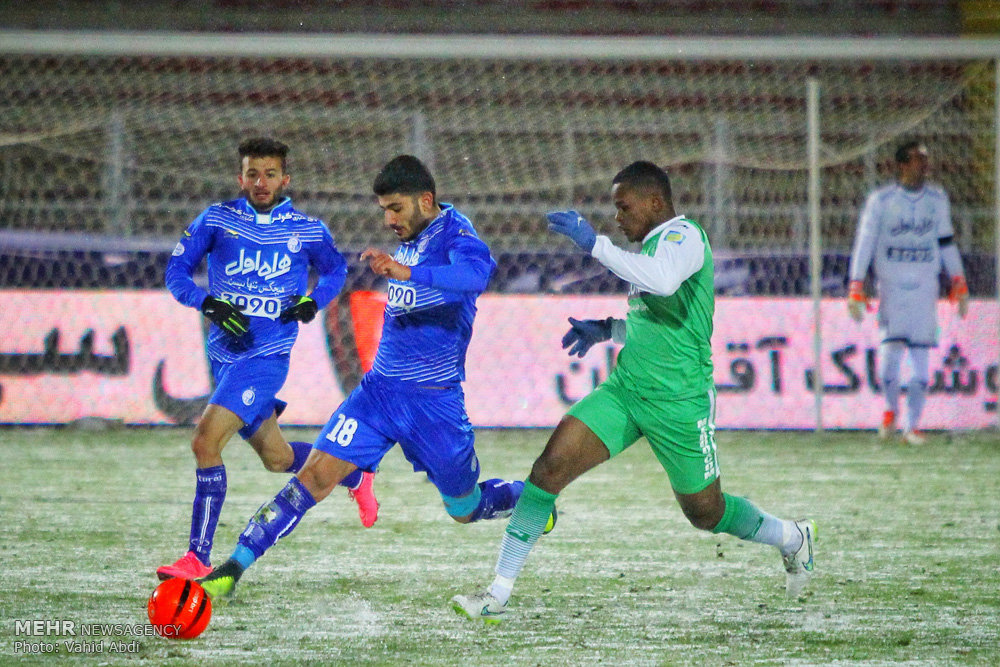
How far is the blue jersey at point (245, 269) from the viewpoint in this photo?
18.2 ft

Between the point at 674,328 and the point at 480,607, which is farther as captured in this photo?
the point at 674,328

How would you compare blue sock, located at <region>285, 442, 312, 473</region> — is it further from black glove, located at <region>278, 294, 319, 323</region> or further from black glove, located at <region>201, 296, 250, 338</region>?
black glove, located at <region>201, 296, 250, 338</region>

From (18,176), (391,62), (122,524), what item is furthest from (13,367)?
(391,62)

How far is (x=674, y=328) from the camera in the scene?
464 cm

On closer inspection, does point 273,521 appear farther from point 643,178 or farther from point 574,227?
point 643,178

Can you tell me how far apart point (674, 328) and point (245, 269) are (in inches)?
77.0

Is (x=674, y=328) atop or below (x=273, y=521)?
atop

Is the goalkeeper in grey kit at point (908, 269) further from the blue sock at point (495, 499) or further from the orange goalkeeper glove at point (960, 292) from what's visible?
the blue sock at point (495, 499)

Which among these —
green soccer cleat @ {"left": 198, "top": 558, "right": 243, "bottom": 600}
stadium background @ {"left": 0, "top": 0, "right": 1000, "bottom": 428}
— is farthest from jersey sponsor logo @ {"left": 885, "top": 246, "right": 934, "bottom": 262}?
green soccer cleat @ {"left": 198, "top": 558, "right": 243, "bottom": 600}

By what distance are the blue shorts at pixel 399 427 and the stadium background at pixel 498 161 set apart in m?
5.05

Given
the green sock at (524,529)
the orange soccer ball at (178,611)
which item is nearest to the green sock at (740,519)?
the green sock at (524,529)

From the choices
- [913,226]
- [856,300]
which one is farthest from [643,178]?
[913,226]

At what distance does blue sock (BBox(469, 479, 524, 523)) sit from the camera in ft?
17.4

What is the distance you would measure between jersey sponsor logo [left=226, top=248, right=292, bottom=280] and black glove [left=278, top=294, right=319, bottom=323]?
0.18 meters
